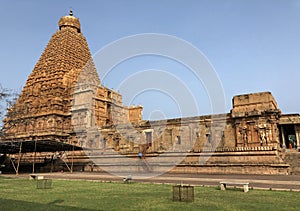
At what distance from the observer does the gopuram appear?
25.6m

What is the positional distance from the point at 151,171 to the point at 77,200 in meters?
17.1

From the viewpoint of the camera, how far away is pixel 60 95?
1848 inches

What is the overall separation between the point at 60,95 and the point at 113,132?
16.6m

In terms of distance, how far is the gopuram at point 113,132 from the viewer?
25.6 m

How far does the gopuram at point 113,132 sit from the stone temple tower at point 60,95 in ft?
0.62

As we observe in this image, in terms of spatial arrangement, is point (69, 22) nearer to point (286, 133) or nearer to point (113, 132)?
point (113, 132)

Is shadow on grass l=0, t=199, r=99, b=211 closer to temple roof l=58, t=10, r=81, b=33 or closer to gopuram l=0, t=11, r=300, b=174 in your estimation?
gopuram l=0, t=11, r=300, b=174

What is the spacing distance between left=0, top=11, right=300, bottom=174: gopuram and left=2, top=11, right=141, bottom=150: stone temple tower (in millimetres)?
189

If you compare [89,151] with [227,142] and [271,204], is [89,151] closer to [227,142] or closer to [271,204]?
[227,142]

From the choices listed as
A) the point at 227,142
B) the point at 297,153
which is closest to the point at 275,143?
the point at 297,153

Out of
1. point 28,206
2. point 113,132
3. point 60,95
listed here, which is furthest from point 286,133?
point 60,95

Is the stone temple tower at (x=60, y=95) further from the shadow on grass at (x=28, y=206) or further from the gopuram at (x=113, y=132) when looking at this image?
the shadow on grass at (x=28, y=206)

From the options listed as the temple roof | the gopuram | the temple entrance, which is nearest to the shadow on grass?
the gopuram

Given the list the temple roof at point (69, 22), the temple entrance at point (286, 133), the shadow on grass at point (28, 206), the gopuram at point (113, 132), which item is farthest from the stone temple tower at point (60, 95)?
the shadow on grass at point (28, 206)
